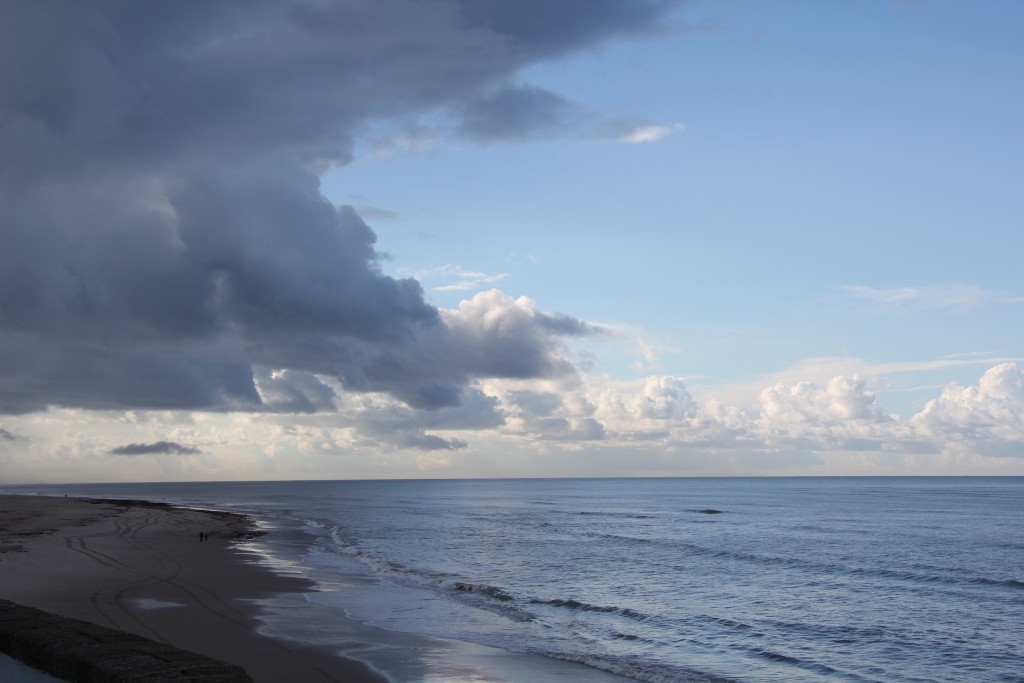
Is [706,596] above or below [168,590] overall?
below

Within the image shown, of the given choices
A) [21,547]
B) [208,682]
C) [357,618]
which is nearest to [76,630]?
[208,682]

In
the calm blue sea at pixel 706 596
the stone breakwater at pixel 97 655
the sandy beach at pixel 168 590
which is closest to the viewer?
the stone breakwater at pixel 97 655

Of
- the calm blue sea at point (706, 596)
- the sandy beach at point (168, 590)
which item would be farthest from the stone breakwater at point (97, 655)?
the calm blue sea at point (706, 596)

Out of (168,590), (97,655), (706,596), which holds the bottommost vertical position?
(706,596)

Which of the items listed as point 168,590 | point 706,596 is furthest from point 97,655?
point 706,596

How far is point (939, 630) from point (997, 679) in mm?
6833

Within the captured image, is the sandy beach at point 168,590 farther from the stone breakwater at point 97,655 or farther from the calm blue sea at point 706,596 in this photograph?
the stone breakwater at point 97,655

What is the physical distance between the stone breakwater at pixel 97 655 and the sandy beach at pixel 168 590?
7.08 metres

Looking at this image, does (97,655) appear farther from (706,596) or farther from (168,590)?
(706,596)

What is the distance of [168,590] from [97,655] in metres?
23.8

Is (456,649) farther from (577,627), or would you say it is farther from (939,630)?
(939,630)

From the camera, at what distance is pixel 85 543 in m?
51.8

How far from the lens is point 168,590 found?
106ft

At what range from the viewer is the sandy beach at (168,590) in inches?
832
